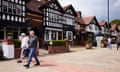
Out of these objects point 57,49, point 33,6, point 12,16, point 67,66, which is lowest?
point 67,66

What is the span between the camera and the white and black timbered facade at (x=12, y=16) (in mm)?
23067

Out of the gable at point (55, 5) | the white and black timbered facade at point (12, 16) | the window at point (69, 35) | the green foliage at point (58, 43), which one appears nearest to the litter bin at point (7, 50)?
the green foliage at point (58, 43)

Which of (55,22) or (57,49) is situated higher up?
(55,22)

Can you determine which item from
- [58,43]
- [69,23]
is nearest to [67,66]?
[58,43]

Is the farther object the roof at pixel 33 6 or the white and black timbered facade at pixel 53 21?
the white and black timbered facade at pixel 53 21

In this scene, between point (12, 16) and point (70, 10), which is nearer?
point (12, 16)

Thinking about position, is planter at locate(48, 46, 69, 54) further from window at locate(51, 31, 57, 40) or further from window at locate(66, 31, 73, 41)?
window at locate(66, 31, 73, 41)

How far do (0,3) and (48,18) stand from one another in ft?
31.6

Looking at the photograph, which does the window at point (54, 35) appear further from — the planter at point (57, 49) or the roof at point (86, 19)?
the roof at point (86, 19)

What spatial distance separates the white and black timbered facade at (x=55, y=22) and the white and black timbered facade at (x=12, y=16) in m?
5.60

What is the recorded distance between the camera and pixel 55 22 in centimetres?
3297

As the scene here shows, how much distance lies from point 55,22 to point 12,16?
994 cm

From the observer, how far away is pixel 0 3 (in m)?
→ 22.9

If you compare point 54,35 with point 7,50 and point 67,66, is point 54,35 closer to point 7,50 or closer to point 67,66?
point 7,50
